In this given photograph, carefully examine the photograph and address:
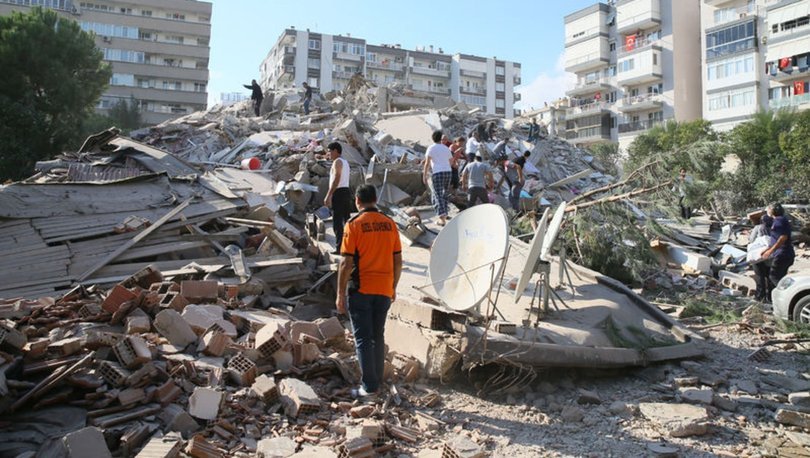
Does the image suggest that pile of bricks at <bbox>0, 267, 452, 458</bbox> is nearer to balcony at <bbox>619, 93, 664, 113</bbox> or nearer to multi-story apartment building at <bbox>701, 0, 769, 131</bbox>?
multi-story apartment building at <bbox>701, 0, 769, 131</bbox>

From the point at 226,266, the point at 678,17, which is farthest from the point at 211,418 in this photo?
the point at 678,17

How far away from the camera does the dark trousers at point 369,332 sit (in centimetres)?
417

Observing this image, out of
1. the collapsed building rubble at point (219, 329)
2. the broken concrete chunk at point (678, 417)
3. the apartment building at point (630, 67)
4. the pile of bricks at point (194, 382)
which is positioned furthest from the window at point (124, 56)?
the broken concrete chunk at point (678, 417)

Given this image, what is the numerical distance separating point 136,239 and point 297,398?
4.51m

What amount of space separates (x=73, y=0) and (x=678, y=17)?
56.4m

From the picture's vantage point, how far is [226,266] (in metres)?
6.98

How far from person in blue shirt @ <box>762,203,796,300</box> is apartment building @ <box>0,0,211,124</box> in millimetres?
52094

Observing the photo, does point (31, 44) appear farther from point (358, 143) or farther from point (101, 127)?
point (358, 143)

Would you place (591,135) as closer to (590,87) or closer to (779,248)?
(590,87)

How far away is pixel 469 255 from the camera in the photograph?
4.93 m

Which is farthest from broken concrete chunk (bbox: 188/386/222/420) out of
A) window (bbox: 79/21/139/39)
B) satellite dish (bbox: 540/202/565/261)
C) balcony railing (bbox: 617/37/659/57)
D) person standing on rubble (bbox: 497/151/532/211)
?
window (bbox: 79/21/139/39)

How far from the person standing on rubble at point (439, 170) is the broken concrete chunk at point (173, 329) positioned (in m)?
4.82

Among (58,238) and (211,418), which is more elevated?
(58,238)

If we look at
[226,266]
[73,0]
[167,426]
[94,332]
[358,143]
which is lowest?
[167,426]
